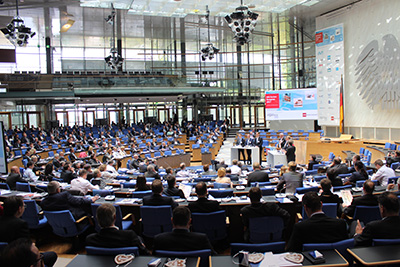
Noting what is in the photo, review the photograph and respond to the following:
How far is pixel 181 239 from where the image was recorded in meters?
3.23

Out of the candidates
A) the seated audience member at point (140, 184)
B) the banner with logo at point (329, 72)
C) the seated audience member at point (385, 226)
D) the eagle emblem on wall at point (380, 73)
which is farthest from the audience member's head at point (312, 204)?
the banner with logo at point (329, 72)

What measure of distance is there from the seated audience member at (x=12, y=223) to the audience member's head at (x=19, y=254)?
4.03 ft

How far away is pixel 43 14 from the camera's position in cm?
2608

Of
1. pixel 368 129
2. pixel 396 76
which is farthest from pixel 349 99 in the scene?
pixel 396 76

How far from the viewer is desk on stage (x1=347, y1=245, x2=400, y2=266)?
2.70m

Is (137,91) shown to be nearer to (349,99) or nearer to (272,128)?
(272,128)

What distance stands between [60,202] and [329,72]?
16502mm

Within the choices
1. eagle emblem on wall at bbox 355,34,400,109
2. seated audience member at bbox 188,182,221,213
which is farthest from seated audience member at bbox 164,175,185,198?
→ eagle emblem on wall at bbox 355,34,400,109

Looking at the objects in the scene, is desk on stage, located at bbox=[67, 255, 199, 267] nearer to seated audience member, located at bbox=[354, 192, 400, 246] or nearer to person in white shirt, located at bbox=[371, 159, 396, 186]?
seated audience member, located at bbox=[354, 192, 400, 246]

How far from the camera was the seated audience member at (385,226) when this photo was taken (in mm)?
3219

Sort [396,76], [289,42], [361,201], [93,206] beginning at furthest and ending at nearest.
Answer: [289,42]
[396,76]
[93,206]
[361,201]

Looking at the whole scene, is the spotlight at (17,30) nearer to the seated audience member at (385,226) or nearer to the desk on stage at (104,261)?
the desk on stage at (104,261)

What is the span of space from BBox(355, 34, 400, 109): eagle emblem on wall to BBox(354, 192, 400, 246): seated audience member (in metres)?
12.6

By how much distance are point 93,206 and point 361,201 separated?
397cm
